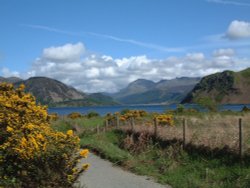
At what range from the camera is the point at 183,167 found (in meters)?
14.2

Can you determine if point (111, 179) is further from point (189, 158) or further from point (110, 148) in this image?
point (110, 148)

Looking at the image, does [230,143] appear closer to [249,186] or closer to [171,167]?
[171,167]

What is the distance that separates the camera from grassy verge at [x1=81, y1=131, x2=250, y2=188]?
1175 centimetres

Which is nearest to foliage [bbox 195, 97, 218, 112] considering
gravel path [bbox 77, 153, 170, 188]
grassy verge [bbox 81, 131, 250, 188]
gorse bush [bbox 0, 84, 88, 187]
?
grassy verge [bbox 81, 131, 250, 188]

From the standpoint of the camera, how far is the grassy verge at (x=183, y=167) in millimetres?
11750

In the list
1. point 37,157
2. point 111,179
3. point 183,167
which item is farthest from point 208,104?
point 37,157

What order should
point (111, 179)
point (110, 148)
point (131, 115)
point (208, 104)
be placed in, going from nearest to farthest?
point (111, 179) < point (110, 148) < point (131, 115) < point (208, 104)

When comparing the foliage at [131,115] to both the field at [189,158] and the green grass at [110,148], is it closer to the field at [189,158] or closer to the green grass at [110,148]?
the green grass at [110,148]

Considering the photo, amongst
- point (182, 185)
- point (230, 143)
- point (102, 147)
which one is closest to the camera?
point (182, 185)

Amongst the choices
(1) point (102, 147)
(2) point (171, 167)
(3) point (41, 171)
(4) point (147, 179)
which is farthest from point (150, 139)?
(3) point (41, 171)

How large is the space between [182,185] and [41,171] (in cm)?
438

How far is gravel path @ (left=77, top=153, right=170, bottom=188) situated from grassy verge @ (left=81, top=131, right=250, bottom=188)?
45 cm

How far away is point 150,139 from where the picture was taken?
1877cm

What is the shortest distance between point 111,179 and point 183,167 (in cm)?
268
